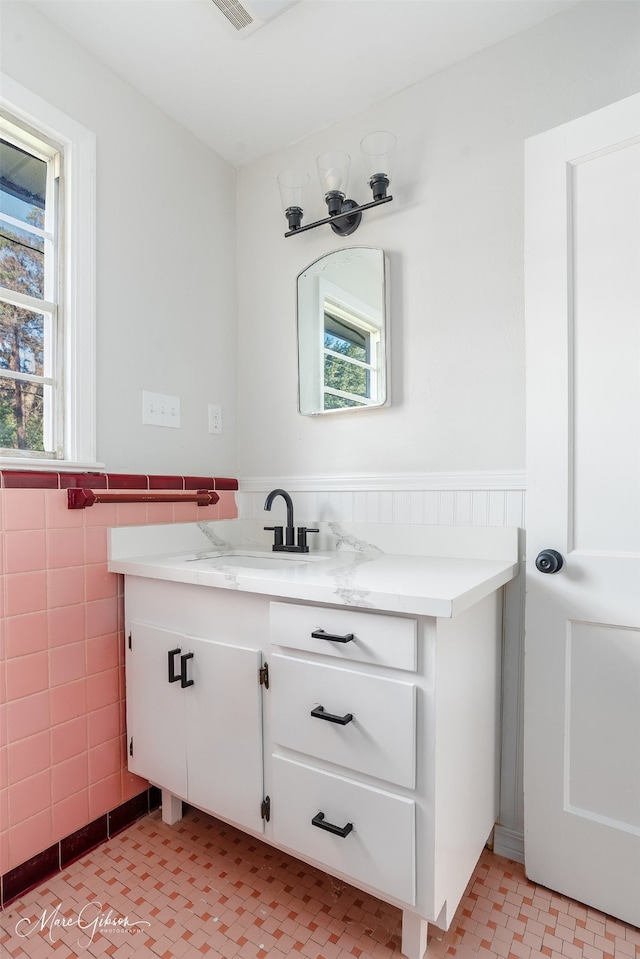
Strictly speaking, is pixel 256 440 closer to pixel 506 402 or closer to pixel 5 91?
pixel 506 402

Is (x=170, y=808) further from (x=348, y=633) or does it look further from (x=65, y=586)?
(x=348, y=633)

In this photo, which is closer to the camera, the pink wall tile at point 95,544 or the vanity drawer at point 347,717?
the vanity drawer at point 347,717

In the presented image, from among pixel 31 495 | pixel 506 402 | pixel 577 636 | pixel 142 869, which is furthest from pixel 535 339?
pixel 142 869

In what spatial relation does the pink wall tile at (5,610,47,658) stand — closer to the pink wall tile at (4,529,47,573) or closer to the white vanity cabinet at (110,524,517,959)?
the pink wall tile at (4,529,47,573)

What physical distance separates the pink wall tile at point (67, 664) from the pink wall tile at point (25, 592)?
5.7 inches

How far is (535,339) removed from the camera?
4.53 ft

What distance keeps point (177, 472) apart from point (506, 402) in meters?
1.15

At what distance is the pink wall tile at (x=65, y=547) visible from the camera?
4.67ft

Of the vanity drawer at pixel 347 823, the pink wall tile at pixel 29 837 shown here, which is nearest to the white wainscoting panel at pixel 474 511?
the vanity drawer at pixel 347 823

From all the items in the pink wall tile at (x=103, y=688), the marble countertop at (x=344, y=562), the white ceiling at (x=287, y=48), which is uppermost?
the white ceiling at (x=287, y=48)

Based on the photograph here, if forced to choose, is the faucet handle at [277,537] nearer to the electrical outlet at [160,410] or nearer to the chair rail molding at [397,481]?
the chair rail molding at [397,481]

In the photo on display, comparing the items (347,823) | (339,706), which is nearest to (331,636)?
(339,706)

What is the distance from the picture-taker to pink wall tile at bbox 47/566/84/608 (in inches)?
56.0

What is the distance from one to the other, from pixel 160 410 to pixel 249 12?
1174 mm
